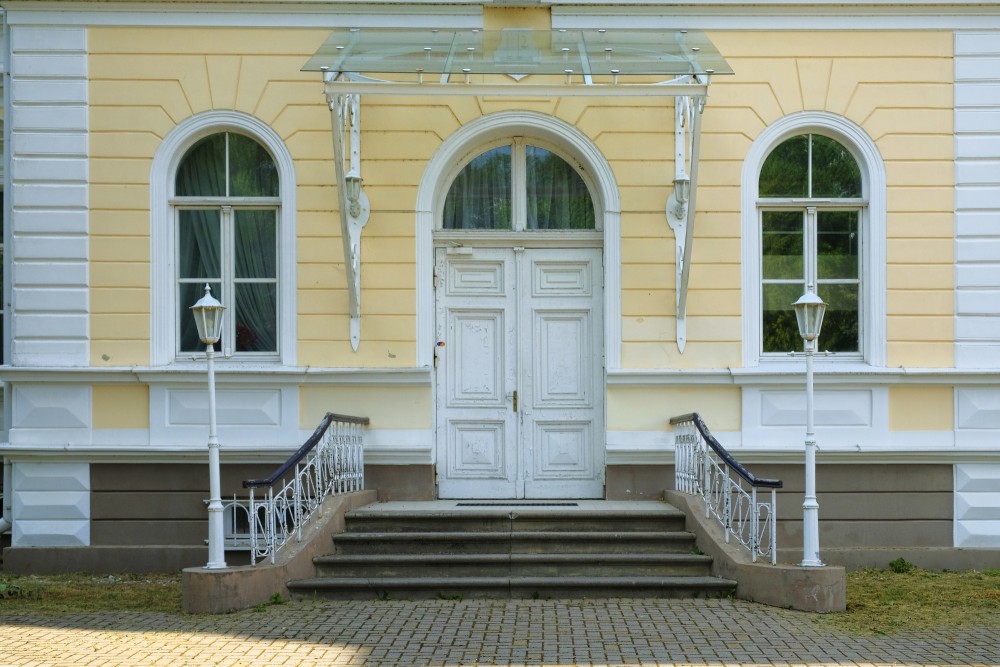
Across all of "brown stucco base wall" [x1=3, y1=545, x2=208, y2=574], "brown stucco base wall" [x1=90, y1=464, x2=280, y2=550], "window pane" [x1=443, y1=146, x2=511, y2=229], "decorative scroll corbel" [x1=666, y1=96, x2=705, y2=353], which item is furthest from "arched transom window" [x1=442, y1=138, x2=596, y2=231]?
"brown stucco base wall" [x1=3, y1=545, x2=208, y2=574]

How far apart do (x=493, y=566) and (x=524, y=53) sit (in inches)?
162

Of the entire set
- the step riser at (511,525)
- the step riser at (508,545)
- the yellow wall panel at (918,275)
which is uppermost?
the yellow wall panel at (918,275)

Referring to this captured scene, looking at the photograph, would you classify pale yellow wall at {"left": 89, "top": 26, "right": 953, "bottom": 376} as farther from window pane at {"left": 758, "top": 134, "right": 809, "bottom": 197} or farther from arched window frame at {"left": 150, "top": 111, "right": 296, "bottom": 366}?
window pane at {"left": 758, "top": 134, "right": 809, "bottom": 197}

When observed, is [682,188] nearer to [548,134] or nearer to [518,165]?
[548,134]

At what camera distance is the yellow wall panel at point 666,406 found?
11.2m

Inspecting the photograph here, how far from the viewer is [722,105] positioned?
37.0 ft

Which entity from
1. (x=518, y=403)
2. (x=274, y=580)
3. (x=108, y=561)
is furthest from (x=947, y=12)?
(x=108, y=561)

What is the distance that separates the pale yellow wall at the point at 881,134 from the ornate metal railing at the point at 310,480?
9.79 ft

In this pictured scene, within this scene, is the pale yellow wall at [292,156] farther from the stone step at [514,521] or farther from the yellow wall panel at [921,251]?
the yellow wall panel at [921,251]

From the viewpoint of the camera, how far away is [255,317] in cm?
1150

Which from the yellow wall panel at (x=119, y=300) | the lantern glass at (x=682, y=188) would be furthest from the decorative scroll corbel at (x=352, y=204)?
the lantern glass at (x=682, y=188)

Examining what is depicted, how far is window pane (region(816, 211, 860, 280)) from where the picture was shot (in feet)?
37.6

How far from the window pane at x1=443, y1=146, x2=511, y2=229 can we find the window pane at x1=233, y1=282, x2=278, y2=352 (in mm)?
1825

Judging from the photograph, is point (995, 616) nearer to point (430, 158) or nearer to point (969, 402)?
point (969, 402)
